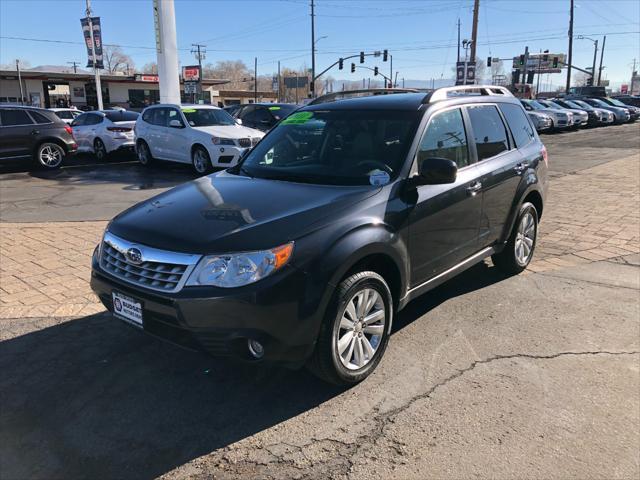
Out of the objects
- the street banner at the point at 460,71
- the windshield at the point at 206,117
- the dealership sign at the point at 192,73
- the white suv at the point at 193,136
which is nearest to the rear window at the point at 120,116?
the white suv at the point at 193,136

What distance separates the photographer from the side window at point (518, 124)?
5.32 metres

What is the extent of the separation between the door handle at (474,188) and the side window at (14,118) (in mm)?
12684

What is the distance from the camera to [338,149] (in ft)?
13.7

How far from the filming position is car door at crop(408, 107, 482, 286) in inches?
151

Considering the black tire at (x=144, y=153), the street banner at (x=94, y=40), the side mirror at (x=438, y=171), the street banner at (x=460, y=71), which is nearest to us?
the side mirror at (x=438, y=171)

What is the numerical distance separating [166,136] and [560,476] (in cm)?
1267

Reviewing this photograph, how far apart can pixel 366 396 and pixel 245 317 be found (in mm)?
1022

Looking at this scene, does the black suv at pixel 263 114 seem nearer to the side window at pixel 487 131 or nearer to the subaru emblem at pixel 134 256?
the side window at pixel 487 131

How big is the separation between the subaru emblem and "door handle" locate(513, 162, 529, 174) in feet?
11.6

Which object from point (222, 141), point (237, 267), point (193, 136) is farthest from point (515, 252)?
point (193, 136)

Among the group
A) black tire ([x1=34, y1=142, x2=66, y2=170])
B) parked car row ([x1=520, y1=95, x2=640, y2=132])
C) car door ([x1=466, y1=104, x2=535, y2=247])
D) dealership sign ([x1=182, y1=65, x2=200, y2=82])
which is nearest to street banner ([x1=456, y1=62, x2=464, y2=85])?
parked car row ([x1=520, y1=95, x2=640, y2=132])

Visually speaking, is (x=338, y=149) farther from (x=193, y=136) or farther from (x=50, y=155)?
(x=50, y=155)

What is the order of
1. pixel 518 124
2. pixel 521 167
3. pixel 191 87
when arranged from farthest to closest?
pixel 191 87 < pixel 518 124 < pixel 521 167

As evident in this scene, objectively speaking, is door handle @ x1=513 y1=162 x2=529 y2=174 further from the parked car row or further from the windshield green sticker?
the parked car row
